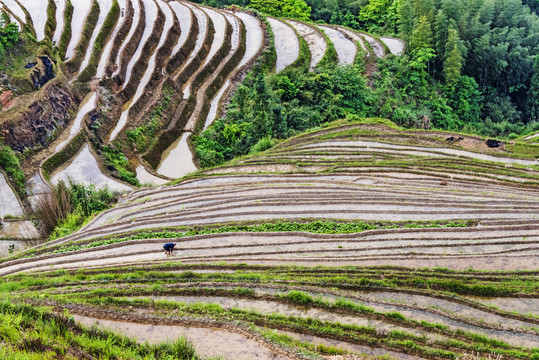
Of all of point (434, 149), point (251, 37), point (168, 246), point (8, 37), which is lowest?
point (168, 246)

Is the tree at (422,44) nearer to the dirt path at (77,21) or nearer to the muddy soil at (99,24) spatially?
the muddy soil at (99,24)

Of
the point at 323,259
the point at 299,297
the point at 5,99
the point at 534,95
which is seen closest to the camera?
the point at 299,297

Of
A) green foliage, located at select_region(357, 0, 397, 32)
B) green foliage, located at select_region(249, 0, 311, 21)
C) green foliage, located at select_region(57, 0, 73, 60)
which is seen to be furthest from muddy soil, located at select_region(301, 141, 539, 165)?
green foliage, located at select_region(249, 0, 311, 21)

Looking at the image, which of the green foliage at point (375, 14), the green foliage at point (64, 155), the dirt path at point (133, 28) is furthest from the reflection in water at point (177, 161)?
the green foliage at point (375, 14)

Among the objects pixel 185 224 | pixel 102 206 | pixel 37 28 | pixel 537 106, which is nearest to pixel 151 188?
pixel 102 206

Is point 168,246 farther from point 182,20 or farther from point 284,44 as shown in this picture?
point 182,20

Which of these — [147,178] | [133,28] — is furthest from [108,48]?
[147,178]
